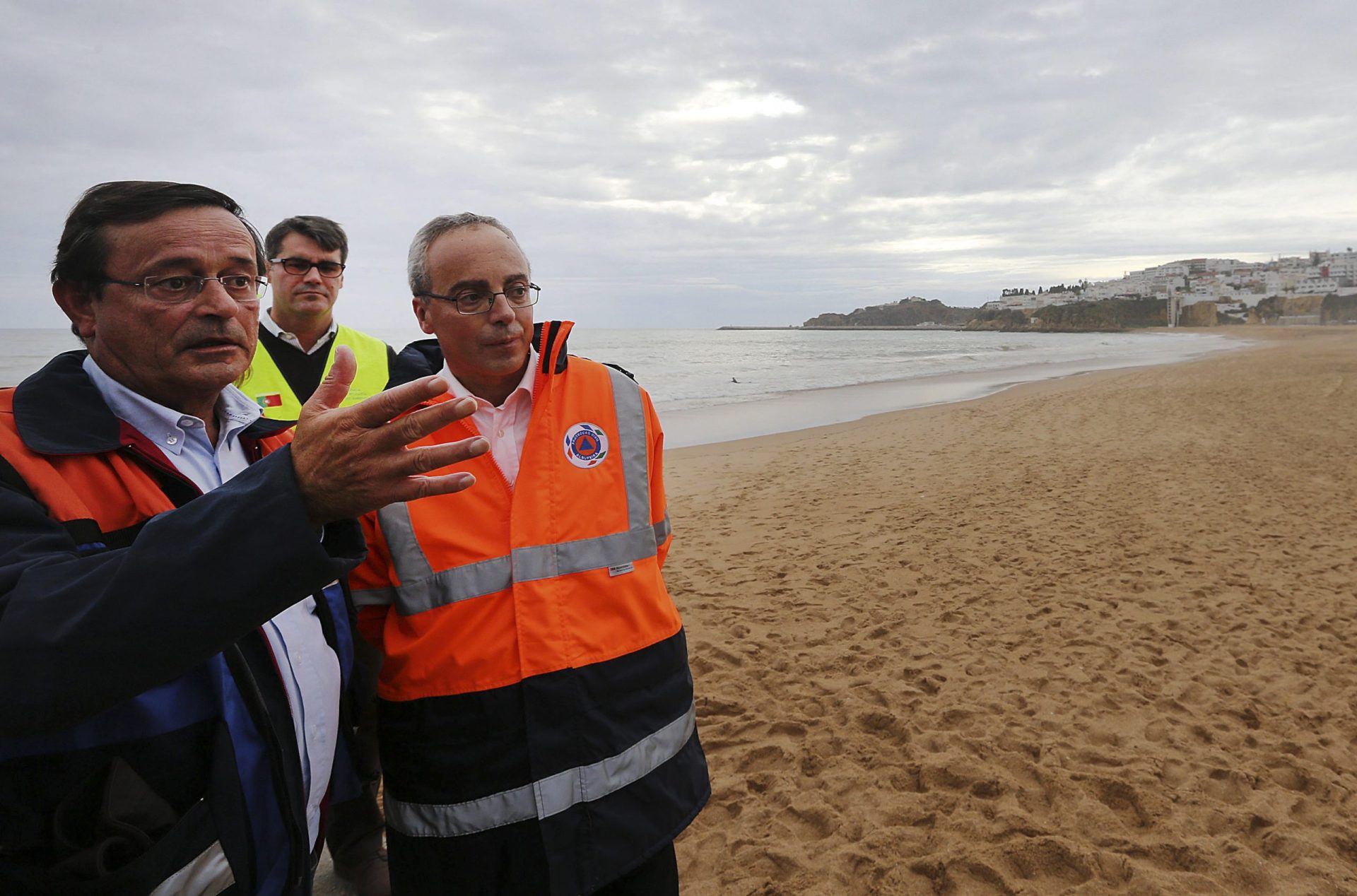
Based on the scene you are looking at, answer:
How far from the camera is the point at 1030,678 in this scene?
427 cm

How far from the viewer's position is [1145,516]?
7.23m

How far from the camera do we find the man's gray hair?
2014 mm

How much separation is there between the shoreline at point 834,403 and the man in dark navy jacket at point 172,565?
1150cm

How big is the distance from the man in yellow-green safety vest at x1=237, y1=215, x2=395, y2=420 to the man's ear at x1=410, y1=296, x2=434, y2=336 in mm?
1424

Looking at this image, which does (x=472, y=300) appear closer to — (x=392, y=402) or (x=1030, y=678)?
(x=392, y=402)

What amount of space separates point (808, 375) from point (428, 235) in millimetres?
28932

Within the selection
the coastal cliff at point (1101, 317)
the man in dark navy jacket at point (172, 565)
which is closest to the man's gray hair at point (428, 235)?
the man in dark navy jacket at point (172, 565)

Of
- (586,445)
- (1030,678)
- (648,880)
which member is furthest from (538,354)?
(1030,678)

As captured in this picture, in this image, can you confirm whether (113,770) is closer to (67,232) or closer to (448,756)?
(448,756)

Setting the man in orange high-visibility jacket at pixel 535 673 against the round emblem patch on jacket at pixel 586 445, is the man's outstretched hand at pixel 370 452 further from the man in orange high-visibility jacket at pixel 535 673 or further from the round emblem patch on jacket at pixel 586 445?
the round emblem patch on jacket at pixel 586 445

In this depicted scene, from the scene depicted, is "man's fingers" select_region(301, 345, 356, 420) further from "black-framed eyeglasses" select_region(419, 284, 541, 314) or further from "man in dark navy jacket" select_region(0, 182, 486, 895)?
"black-framed eyeglasses" select_region(419, 284, 541, 314)

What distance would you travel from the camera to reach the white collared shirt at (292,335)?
3.43 metres

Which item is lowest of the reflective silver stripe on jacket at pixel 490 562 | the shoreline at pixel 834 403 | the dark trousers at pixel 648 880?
the shoreline at pixel 834 403

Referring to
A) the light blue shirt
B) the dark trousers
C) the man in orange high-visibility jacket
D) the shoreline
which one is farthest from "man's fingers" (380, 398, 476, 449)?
the shoreline
